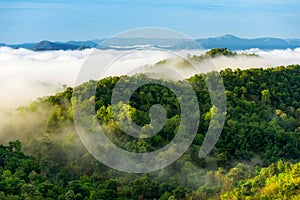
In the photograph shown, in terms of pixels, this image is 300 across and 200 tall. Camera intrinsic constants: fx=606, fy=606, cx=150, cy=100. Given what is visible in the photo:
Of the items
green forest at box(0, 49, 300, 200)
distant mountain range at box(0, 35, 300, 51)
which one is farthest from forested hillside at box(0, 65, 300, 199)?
distant mountain range at box(0, 35, 300, 51)

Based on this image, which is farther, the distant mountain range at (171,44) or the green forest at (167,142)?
the distant mountain range at (171,44)

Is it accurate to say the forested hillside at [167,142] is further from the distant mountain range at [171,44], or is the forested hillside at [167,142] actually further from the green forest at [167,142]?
the distant mountain range at [171,44]

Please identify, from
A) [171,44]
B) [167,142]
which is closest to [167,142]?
[167,142]

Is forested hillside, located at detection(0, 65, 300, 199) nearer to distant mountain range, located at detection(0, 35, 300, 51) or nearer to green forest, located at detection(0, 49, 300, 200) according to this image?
green forest, located at detection(0, 49, 300, 200)

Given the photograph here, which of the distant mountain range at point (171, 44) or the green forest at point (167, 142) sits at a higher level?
the distant mountain range at point (171, 44)

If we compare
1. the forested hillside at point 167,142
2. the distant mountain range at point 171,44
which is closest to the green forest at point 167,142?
the forested hillside at point 167,142

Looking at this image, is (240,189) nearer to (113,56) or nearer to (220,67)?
(113,56)
